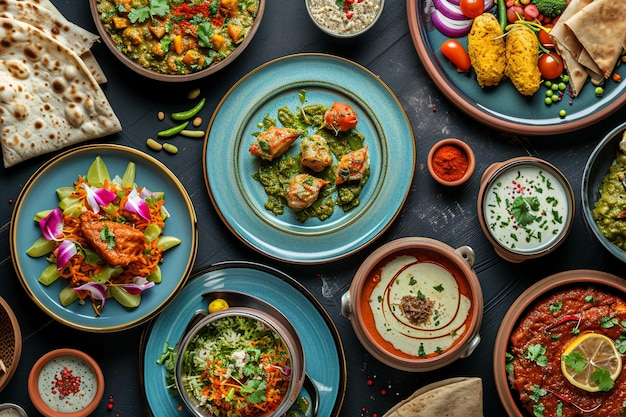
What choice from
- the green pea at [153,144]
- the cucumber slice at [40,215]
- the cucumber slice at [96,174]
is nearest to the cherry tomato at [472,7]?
the green pea at [153,144]

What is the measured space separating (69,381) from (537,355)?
3175 mm

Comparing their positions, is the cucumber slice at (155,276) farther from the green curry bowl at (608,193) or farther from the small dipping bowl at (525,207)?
the green curry bowl at (608,193)

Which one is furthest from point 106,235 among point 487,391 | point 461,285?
point 487,391

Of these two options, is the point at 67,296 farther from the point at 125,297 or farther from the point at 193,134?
the point at 193,134

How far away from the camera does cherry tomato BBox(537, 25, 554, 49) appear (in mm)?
5051

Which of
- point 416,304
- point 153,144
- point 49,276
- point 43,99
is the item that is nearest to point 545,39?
point 416,304

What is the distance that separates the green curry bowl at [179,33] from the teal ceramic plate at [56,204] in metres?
0.65

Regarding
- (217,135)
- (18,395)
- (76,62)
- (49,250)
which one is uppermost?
(76,62)

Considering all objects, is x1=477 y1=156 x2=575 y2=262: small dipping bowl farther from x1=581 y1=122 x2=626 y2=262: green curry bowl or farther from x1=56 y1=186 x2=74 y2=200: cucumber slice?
x1=56 y1=186 x2=74 y2=200: cucumber slice

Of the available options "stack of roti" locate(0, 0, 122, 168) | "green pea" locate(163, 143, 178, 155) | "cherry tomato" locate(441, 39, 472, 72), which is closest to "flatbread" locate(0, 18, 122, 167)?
"stack of roti" locate(0, 0, 122, 168)

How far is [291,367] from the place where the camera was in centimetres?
465

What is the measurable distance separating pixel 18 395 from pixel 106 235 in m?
1.44

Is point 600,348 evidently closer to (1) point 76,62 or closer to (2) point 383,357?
(2) point 383,357

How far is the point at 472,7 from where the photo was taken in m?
5.02
